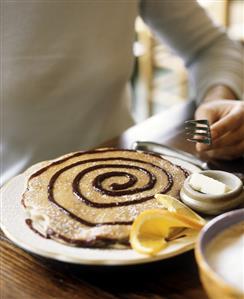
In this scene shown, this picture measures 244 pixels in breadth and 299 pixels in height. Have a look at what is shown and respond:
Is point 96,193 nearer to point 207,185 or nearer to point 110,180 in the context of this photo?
point 110,180

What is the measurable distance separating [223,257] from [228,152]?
0.45 m

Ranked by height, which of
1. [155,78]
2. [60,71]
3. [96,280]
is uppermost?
[60,71]

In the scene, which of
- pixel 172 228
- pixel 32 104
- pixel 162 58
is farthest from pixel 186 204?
pixel 162 58

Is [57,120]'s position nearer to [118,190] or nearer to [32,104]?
[32,104]

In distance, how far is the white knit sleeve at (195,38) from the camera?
4.24 ft

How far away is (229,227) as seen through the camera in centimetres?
56

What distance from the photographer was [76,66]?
117cm

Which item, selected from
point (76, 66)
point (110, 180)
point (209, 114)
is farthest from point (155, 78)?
point (110, 180)

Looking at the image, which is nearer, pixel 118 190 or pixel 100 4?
pixel 118 190

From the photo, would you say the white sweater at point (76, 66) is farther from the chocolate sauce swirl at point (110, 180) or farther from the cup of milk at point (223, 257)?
the cup of milk at point (223, 257)

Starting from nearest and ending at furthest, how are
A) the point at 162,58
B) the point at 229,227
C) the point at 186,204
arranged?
the point at 229,227 < the point at 186,204 < the point at 162,58

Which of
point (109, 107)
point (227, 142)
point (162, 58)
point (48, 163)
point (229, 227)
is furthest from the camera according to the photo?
point (162, 58)

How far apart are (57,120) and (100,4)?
0.90 feet

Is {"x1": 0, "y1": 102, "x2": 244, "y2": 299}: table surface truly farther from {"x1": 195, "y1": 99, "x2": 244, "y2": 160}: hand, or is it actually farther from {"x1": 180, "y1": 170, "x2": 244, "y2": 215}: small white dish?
{"x1": 195, "y1": 99, "x2": 244, "y2": 160}: hand
